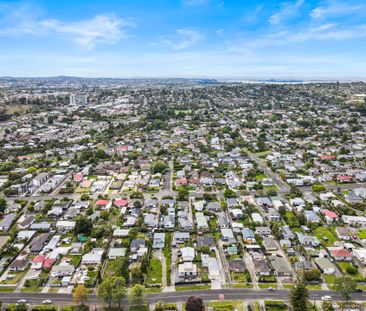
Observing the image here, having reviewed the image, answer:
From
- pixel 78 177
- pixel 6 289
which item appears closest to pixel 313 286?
pixel 6 289

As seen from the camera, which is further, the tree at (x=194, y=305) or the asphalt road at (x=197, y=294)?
the asphalt road at (x=197, y=294)

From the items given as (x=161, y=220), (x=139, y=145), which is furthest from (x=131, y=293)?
(x=139, y=145)

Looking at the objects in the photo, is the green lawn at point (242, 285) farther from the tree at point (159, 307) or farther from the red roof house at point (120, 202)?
the red roof house at point (120, 202)

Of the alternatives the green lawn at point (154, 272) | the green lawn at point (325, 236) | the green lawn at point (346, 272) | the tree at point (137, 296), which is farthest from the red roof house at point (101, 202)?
the green lawn at point (346, 272)

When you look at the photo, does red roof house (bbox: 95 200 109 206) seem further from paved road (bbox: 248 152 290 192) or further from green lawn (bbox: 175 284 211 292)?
paved road (bbox: 248 152 290 192)

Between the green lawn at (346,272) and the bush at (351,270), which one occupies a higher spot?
the bush at (351,270)

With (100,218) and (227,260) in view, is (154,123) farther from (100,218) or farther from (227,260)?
(227,260)
